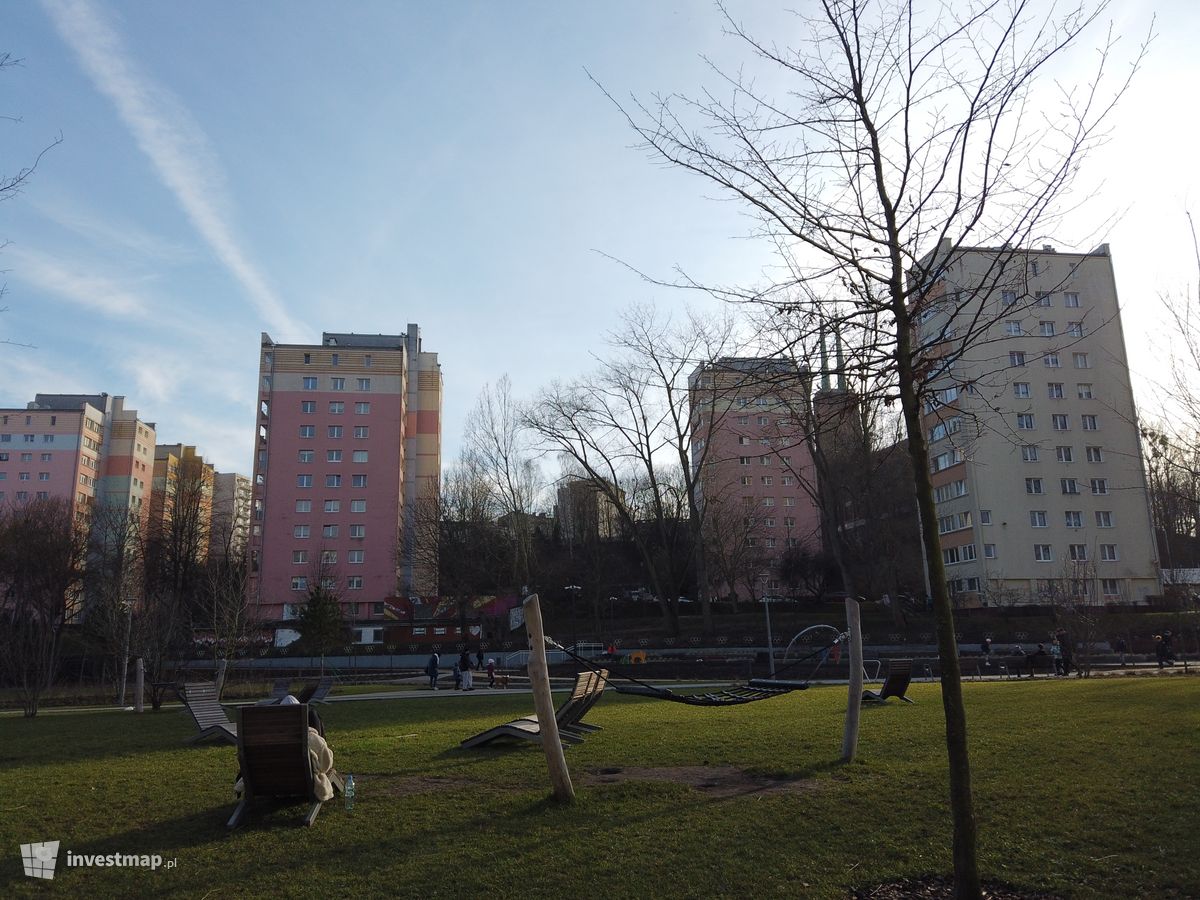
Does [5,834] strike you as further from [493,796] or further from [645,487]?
[645,487]

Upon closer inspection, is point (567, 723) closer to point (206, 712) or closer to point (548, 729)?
point (548, 729)

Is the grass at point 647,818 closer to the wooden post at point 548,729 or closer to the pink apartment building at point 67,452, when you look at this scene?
the wooden post at point 548,729

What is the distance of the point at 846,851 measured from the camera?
227 inches

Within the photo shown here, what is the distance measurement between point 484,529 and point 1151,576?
1628 inches

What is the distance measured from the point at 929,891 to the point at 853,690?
4432 millimetres

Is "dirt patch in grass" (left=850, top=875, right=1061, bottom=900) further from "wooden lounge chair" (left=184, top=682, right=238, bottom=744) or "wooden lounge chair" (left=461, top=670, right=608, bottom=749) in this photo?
"wooden lounge chair" (left=184, top=682, right=238, bottom=744)

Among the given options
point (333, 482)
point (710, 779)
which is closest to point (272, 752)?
point (710, 779)

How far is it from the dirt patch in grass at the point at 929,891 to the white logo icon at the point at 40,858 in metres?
5.14

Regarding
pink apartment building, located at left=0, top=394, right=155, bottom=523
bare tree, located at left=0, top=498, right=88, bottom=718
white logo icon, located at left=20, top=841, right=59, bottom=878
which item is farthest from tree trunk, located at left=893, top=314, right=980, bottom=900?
pink apartment building, located at left=0, top=394, right=155, bottom=523

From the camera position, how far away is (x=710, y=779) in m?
8.23

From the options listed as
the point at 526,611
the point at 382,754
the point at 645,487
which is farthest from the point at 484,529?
the point at 526,611

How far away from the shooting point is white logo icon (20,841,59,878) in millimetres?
5555

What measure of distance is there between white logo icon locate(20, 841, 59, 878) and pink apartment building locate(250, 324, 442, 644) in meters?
54.6

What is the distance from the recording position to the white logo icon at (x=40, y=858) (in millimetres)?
5555
